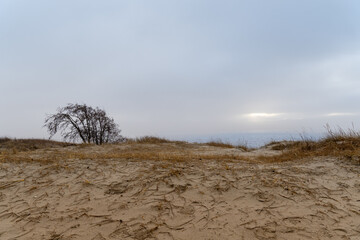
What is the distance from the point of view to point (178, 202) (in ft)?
9.83

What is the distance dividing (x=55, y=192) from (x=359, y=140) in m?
8.59

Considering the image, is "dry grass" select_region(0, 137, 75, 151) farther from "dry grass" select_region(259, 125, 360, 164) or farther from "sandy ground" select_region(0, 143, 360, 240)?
"dry grass" select_region(259, 125, 360, 164)

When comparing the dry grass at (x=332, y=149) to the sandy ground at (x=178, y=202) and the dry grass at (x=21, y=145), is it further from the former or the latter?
the dry grass at (x=21, y=145)

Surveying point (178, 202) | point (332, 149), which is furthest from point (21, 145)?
point (332, 149)

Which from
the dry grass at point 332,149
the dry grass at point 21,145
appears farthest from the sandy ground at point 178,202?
the dry grass at point 21,145

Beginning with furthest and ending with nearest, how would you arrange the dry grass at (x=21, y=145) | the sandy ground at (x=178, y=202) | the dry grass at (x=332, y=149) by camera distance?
the dry grass at (x=21, y=145), the dry grass at (x=332, y=149), the sandy ground at (x=178, y=202)

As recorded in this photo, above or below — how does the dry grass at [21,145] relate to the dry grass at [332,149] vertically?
above

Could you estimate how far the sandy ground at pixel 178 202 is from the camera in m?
2.40

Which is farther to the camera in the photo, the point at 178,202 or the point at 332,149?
the point at 332,149

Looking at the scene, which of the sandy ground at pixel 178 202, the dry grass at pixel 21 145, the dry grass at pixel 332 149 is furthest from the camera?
the dry grass at pixel 21 145

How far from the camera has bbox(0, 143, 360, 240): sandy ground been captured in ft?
7.88

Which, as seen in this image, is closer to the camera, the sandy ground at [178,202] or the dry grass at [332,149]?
the sandy ground at [178,202]

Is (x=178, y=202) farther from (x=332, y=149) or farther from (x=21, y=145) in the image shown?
(x=21, y=145)

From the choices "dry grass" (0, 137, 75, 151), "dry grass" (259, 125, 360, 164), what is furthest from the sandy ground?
"dry grass" (0, 137, 75, 151)
